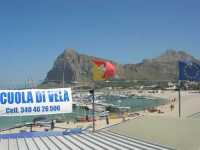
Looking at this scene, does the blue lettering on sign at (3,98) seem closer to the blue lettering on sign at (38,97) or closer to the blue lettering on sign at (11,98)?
the blue lettering on sign at (11,98)

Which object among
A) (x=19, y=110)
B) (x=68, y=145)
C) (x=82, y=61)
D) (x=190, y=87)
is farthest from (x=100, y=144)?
(x=82, y=61)

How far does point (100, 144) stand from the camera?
53.4ft

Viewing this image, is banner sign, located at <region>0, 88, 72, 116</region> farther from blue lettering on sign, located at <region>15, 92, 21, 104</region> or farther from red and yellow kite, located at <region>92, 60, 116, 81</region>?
red and yellow kite, located at <region>92, 60, 116, 81</region>

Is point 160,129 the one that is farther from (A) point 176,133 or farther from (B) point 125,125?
(B) point 125,125

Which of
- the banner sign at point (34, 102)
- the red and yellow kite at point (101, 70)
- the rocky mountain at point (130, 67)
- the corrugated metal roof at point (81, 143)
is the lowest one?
the corrugated metal roof at point (81, 143)

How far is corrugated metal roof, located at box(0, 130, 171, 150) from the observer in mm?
15602

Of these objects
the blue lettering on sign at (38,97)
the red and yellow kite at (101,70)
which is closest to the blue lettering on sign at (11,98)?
the blue lettering on sign at (38,97)

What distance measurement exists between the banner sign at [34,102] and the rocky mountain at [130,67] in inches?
4190

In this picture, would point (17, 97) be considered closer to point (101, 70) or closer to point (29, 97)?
point (29, 97)

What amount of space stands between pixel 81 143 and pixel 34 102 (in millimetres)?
4233

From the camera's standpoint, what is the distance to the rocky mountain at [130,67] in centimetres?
14007

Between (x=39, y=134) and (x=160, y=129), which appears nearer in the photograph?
(x=160, y=129)

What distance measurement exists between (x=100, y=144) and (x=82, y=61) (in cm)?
13914

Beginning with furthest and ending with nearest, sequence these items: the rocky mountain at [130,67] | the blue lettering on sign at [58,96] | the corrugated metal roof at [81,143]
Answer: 1. the rocky mountain at [130,67]
2. the blue lettering on sign at [58,96]
3. the corrugated metal roof at [81,143]
